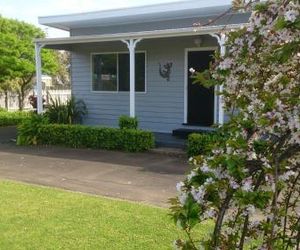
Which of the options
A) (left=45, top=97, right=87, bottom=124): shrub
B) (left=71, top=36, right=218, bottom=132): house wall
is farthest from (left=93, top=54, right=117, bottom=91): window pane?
(left=45, top=97, right=87, bottom=124): shrub

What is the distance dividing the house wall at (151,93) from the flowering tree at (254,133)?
33.9 ft

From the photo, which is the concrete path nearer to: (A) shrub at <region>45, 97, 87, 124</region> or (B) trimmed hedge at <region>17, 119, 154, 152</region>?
(B) trimmed hedge at <region>17, 119, 154, 152</region>

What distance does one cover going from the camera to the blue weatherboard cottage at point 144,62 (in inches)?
491

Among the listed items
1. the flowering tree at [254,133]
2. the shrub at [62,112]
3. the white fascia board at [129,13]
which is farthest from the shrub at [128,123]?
the flowering tree at [254,133]

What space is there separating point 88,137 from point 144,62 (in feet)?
10.6

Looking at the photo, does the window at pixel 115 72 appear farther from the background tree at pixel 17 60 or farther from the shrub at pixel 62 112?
the background tree at pixel 17 60

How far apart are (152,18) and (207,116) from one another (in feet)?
10.5

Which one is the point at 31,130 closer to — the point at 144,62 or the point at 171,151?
the point at 144,62

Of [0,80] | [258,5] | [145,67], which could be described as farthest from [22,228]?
[0,80]

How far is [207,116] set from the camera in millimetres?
12984

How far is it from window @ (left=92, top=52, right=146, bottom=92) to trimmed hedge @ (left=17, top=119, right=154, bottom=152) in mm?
2732

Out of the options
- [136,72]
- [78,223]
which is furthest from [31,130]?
[78,223]

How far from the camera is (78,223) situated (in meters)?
5.55

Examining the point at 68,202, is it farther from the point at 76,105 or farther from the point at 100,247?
the point at 76,105
